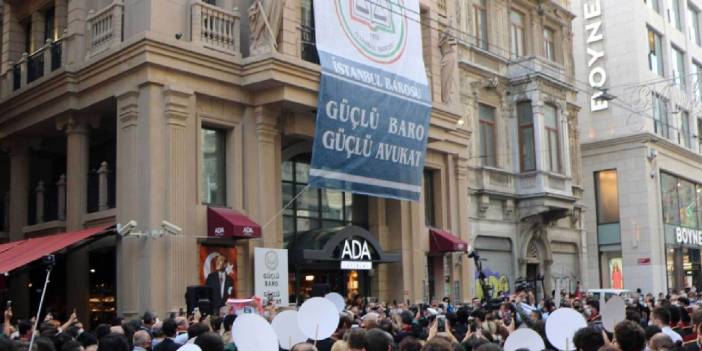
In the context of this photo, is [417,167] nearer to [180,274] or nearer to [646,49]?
[180,274]

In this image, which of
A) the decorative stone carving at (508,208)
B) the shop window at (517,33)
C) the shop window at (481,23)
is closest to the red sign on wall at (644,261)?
the decorative stone carving at (508,208)

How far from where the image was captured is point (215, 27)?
21.0 m

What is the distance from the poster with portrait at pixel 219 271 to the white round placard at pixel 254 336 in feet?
38.0

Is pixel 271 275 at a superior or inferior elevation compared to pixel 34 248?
inferior

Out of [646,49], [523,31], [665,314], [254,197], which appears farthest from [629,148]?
[665,314]

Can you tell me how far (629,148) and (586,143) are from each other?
7.35 ft

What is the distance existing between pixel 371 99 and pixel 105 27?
280 inches

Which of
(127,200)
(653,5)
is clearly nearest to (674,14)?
(653,5)

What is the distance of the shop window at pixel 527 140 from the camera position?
3269 cm

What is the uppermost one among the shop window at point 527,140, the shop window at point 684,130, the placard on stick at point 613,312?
the shop window at point 684,130

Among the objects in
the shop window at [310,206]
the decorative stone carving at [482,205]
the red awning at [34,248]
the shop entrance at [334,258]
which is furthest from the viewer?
the decorative stone carving at [482,205]

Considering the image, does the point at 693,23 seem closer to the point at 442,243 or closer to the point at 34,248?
the point at 442,243

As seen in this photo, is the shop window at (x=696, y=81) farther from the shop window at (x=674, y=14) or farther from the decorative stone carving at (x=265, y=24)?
the decorative stone carving at (x=265, y=24)

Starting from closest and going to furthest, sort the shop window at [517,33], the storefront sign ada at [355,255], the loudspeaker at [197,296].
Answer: the loudspeaker at [197,296], the storefront sign ada at [355,255], the shop window at [517,33]
